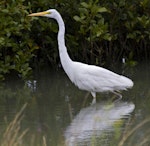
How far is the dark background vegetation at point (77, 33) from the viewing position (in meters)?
10.7

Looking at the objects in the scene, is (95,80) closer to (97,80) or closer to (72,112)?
(97,80)

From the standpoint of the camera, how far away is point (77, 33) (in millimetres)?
11789

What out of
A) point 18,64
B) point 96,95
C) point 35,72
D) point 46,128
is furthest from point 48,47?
point 46,128

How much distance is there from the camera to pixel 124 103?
917 cm

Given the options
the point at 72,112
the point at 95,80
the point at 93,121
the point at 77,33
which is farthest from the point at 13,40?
the point at 93,121

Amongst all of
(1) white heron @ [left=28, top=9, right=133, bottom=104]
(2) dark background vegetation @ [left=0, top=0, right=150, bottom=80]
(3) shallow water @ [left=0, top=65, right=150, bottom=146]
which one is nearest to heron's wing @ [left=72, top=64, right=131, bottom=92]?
(1) white heron @ [left=28, top=9, right=133, bottom=104]

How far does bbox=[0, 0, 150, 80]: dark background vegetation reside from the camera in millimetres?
10734

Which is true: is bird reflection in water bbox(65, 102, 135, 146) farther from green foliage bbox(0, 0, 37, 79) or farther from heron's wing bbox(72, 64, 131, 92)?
green foliage bbox(0, 0, 37, 79)

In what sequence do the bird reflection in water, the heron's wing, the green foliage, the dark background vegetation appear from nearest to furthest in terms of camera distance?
1. the bird reflection in water
2. the heron's wing
3. the green foliage
4. the dark background vegetation

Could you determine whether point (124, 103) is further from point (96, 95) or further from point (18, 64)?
point (18, 64)

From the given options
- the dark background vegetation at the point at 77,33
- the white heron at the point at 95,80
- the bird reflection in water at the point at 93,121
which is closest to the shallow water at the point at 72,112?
the bird reflection in water at the point at 93,121

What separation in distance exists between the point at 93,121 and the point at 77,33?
4.14 meters

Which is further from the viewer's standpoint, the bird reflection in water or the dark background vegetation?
the dark background vegetation

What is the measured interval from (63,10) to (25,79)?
1596 millimetres
